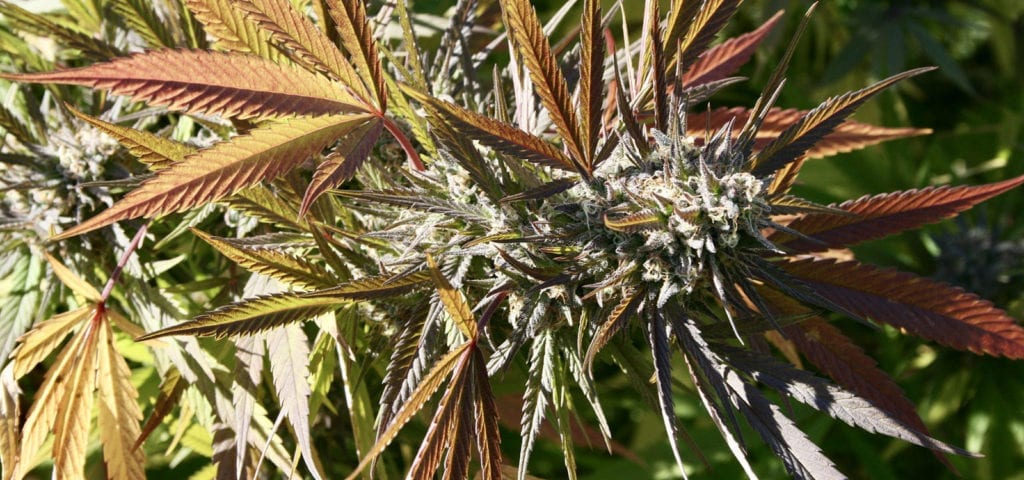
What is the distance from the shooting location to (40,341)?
1.90ft

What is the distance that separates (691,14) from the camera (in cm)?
50

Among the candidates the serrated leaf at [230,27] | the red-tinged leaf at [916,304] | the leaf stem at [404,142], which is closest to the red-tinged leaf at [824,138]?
the red-tinged leaf at [916,304]

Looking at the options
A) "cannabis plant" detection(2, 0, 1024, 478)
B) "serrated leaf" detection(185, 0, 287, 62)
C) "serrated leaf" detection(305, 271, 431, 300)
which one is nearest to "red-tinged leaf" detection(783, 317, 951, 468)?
"cannabis plant" detection(2, 0, 1024, 478)

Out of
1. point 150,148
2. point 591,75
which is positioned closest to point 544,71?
point 591,75

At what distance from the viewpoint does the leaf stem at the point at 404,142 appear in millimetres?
500

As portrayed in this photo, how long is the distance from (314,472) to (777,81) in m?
0.38

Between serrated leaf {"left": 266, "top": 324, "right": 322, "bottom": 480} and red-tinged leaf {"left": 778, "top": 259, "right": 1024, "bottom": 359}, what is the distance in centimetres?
33

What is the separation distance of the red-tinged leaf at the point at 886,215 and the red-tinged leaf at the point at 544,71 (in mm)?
179

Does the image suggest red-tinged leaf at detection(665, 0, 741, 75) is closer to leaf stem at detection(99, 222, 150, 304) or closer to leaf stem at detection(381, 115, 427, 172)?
leaf stem at detection(381, 115, 427, 172)

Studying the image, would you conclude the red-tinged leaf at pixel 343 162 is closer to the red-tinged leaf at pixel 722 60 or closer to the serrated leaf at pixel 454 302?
the serrated leaf at pixel 454 302

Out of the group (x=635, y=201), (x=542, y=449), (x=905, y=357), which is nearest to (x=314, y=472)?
(x=635, y=201)

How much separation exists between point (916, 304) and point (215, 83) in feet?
1.56

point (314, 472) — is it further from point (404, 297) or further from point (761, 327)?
point (761, 327)

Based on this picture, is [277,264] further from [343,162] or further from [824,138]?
[824,138]
